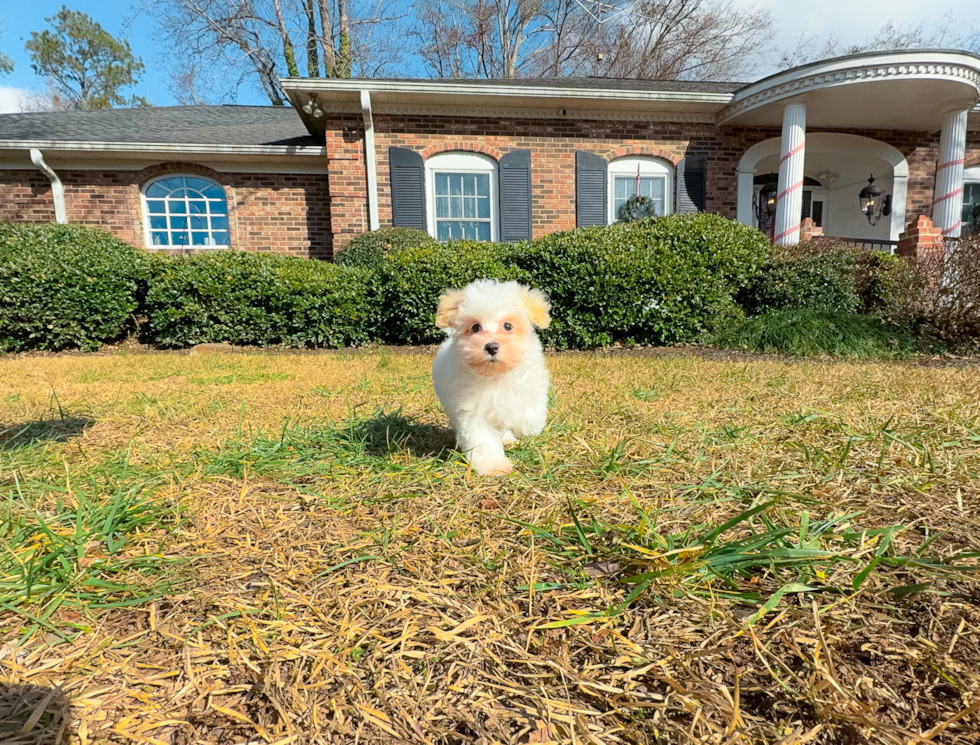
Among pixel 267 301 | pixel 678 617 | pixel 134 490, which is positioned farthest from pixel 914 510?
pixel 267 301

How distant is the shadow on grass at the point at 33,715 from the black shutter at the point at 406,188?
10937 mm

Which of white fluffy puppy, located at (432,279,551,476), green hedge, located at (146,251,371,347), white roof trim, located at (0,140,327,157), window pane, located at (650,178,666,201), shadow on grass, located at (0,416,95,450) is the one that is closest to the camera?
white fluffy puppy, located at (432,279,551,476)

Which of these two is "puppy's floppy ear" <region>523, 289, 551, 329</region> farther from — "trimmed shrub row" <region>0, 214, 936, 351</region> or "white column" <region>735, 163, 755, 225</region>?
"white column" <region>735, 163, 755, 225</region>

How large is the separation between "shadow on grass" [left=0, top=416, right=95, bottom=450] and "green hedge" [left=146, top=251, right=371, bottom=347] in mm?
4820

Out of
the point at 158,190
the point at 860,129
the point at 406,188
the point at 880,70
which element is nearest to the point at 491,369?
the point at 406,188

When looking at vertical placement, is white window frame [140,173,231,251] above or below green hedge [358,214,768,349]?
above

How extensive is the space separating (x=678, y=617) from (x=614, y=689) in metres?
0.31

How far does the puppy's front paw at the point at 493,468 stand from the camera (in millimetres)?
2223

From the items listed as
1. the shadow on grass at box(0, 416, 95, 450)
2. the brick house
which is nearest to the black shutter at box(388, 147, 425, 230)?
the brick house

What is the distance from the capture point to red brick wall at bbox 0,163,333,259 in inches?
450

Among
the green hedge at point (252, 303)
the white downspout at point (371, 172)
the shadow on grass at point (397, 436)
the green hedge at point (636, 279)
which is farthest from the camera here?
the white downspout at point (371, 172)

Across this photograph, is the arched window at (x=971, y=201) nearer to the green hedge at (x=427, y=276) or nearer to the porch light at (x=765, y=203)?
the porch light at (x=765, y=203)

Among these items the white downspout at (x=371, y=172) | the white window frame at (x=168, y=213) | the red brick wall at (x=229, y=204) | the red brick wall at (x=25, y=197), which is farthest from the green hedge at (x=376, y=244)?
the red brick wall at (x=25, y=197)

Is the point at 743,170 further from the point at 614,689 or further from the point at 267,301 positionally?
the point at 614,689
